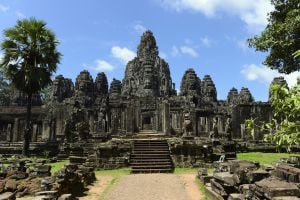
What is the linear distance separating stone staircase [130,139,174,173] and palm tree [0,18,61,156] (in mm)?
9314

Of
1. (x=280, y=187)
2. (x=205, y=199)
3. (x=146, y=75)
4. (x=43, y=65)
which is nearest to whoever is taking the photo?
(x=280, y=187)

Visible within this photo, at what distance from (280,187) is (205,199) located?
389 cm

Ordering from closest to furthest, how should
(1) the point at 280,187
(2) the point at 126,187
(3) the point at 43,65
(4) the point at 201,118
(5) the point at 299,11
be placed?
(1) the point at 280,187 < (2) the point at 126,187 < (5) the point at 299,11 < (3) the point at 43,65 < (4) the point at 201,118

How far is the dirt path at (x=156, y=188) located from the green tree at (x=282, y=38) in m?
7.22

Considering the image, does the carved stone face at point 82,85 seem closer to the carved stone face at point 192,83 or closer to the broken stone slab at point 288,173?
the carved stone face at point 192,83

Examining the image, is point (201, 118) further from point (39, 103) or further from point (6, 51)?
point (39, 103)

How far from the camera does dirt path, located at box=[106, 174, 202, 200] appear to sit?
445 inches

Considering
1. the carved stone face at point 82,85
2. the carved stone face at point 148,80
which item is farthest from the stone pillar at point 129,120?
the carved stone face at point 82,85

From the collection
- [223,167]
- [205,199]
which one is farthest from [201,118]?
[205,199]

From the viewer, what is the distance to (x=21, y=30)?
25.5 metres

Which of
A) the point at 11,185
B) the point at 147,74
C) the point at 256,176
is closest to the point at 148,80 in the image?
the point at 147,74

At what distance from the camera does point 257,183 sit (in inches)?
322

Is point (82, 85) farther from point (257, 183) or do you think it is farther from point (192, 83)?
point (257, 183)

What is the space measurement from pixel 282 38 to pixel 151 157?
8.52 meters
